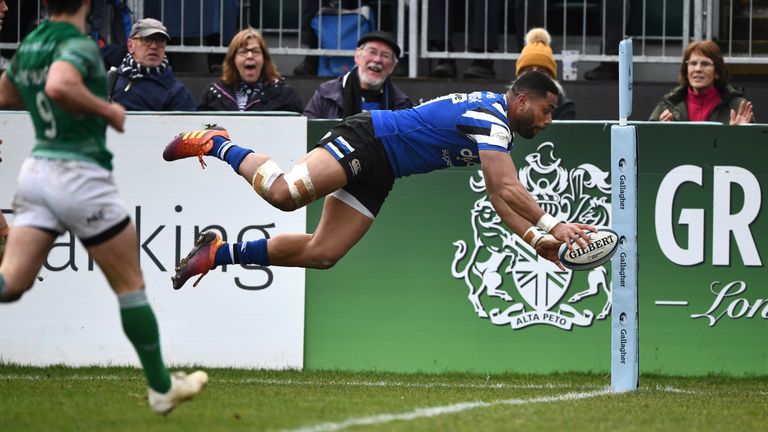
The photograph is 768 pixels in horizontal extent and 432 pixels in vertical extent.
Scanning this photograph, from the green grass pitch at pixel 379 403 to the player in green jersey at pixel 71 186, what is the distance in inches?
25.4

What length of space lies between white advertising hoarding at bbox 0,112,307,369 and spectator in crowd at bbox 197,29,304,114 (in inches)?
30.6

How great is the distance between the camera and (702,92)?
1105 centimetres

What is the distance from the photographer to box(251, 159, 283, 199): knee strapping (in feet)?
28.7

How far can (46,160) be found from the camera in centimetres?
647

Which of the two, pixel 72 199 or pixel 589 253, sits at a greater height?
pixel 72 199

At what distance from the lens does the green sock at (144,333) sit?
21.6ft

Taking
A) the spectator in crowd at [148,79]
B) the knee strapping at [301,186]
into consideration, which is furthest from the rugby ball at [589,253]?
the spectator in crowd at [148,79]

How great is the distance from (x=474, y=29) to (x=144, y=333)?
280 inches

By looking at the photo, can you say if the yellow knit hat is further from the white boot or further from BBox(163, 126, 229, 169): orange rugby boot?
the white boot

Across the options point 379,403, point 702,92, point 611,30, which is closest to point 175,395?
point 379,403

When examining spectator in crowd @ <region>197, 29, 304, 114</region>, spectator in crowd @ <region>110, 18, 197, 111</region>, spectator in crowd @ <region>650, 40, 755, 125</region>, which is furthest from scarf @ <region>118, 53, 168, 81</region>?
spectator in crowd @ <region>650, 40, 755, 125</region>

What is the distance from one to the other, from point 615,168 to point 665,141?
5.18 ft

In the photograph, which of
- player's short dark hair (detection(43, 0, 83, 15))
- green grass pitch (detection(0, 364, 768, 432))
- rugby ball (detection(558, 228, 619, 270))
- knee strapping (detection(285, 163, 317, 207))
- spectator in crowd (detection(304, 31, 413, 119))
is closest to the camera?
player's short dark hair (detection(43, 0, 83, 15))

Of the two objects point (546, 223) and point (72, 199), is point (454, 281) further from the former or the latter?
point (72, 199)
